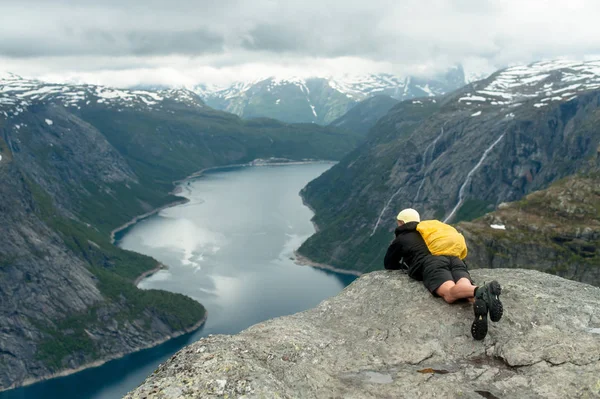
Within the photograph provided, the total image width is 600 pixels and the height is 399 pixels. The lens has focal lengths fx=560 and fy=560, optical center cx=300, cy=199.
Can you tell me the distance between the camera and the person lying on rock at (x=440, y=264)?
48.2 feet

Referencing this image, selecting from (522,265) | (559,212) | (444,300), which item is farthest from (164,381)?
(559,212)

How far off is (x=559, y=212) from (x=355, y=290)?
159 metres

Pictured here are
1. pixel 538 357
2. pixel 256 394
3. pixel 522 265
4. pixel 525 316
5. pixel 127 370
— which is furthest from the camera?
pixel 127 370

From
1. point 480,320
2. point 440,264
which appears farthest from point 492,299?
point 440,264

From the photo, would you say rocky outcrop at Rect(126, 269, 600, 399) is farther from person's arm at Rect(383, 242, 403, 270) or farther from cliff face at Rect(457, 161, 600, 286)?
cliff face at Rect(457, 161, 600, 286)

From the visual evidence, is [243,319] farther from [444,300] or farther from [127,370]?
[444,300]

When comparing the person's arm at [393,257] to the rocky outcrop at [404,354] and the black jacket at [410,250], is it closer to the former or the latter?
the black jacket at [410,250]

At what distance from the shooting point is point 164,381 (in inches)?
483

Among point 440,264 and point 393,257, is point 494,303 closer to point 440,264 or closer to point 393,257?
point 440,264

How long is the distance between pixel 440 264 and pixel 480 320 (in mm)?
3067

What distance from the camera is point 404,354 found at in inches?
592

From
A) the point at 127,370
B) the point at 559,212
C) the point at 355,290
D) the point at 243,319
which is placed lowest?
the point at 127,370

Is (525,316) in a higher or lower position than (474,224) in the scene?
higher

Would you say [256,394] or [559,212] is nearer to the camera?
[256,394]
